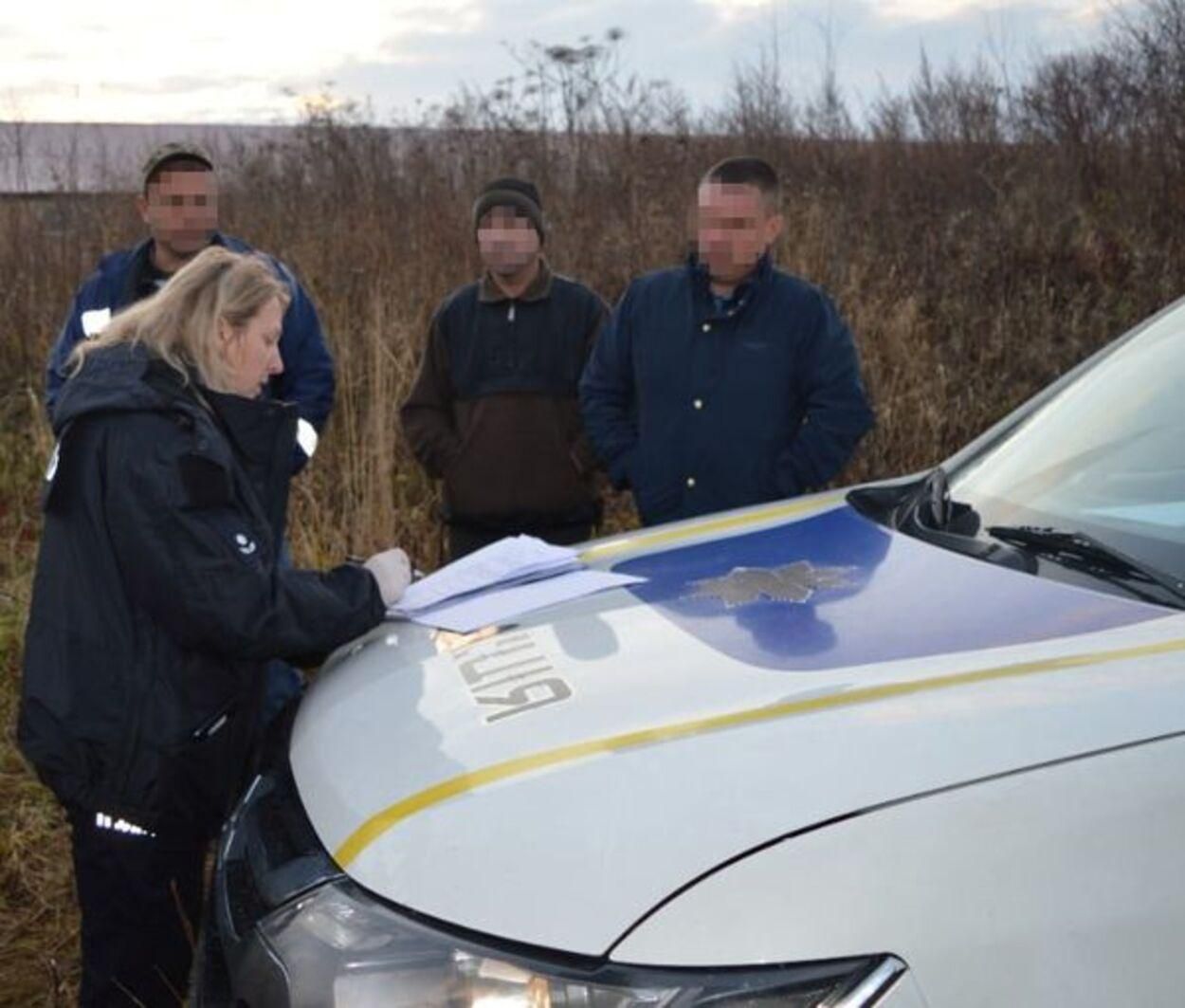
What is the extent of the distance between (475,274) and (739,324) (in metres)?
4.34

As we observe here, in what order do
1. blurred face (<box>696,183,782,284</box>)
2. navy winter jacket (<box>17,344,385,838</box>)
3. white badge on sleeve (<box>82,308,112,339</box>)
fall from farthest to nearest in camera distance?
white badge on sleeve (<box>82,308,112,339</box>) < blurred face (<box>696,183,782,284</box>) < navy winter jacket (<box>17,344,385,838</box>)

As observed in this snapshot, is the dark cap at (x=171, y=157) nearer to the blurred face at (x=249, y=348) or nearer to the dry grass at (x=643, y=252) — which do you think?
the dry grass at (x=643, y=252)

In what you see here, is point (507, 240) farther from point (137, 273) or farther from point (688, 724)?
point (688, 724)

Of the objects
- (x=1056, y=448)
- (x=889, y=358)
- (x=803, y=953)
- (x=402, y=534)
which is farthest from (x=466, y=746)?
(x=889, y=358)

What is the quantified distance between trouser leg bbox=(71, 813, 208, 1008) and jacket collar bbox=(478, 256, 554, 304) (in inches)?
82.8

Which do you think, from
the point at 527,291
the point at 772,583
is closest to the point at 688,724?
the point at 772,583

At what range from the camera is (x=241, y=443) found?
2.86m

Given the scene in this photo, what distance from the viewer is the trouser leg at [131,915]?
9.40ft

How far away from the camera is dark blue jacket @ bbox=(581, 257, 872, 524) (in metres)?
4.09

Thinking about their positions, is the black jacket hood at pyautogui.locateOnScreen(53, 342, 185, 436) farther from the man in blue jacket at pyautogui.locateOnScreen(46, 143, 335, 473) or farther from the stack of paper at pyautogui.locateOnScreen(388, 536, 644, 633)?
the man in blue jacket at pyautogui.locateOnScreen(46, 143, 335, 473)

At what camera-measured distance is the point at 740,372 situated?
4.09 meters

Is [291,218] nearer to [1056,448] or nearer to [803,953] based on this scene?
[1056,448]

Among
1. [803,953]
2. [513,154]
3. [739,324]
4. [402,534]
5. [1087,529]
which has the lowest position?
[402,534]

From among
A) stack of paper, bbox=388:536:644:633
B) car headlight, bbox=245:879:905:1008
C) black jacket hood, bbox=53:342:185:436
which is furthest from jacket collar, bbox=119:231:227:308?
car headlight, bbox=245:879:905:1008
